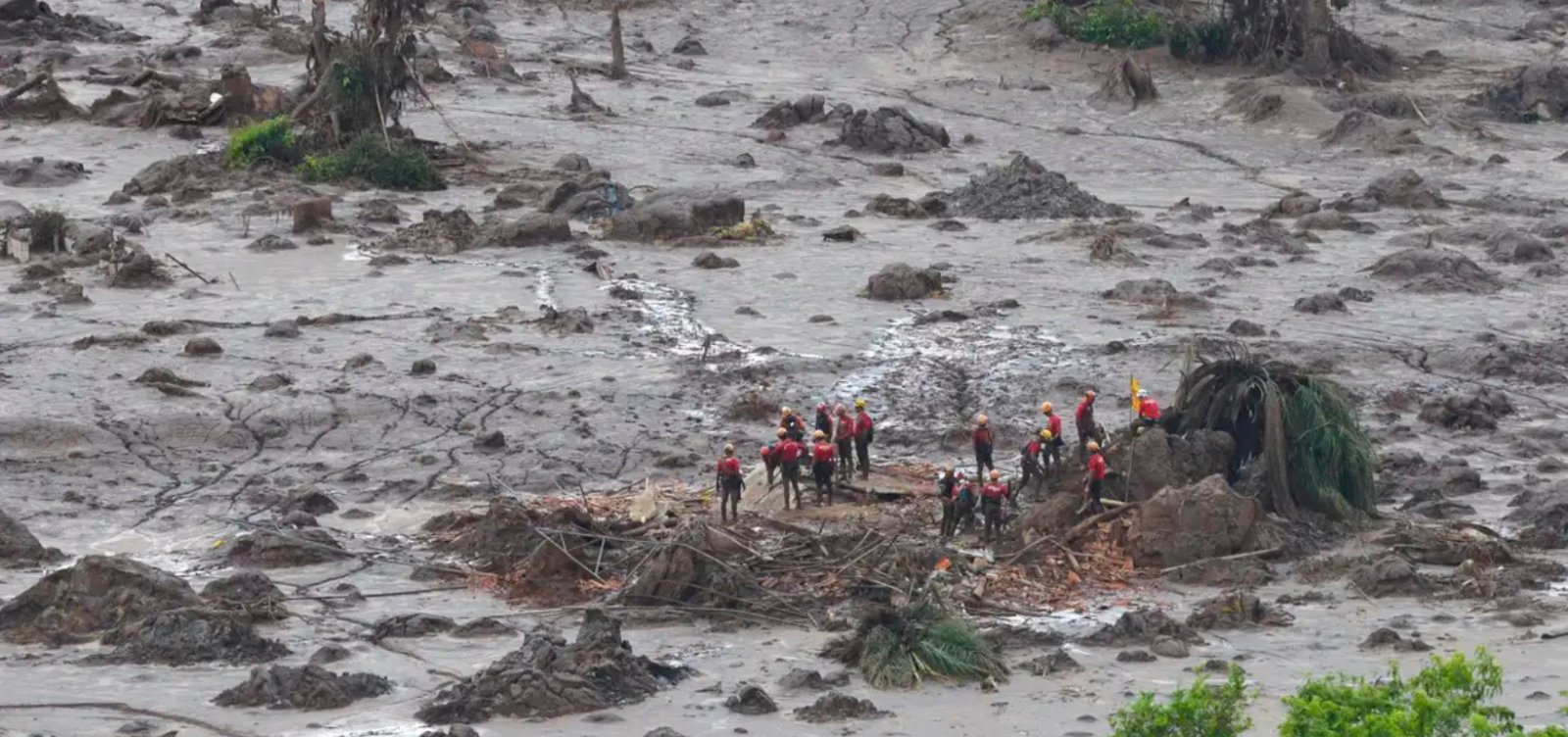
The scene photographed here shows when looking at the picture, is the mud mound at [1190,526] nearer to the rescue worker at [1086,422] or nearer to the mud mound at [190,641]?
the rescue worker at [1086,422]

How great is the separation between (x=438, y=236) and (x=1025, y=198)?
791 centimetres

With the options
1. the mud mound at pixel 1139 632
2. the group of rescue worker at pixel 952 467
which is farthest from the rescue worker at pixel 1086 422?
the mud mound at pixel 1139 632

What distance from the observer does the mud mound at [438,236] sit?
97.9 ft

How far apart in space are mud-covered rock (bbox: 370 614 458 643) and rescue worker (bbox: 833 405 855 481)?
159 inches

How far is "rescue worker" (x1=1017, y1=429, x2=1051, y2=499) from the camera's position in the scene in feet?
63.1

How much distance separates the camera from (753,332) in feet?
83.8

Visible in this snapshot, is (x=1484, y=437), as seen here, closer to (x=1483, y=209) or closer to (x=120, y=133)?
(x=1483, y=209)

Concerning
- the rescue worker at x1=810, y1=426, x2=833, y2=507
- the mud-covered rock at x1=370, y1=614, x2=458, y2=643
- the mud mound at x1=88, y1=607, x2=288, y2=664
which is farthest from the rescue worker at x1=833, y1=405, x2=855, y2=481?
the mud mound at x1=88, y1=607, x2=288, y2=664

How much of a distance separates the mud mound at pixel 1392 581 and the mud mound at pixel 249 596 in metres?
7.37

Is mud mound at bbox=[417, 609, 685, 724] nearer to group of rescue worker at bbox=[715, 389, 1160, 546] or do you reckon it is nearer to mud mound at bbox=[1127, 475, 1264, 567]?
group of rescue worker at bbox=[715, 389, 1160, 546]

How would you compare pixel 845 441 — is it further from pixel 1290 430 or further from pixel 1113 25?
pixel 1113 25

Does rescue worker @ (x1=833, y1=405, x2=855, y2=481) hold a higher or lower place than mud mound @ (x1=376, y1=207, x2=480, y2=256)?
higher

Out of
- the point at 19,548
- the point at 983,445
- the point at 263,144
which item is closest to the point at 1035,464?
the point at 983,445

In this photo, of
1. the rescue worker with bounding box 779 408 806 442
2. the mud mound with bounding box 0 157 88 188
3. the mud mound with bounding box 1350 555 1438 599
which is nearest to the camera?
the mud mound with bounding box 1350 555 1438 599
